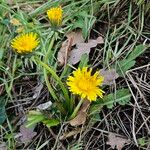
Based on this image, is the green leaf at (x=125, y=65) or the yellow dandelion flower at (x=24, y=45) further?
the green leaf at (x=125, y=65)

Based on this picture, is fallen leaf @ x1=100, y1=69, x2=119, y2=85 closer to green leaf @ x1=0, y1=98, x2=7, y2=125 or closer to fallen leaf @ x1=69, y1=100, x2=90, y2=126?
fallen leaf @ x1=69, y1=100, x2=90, y2=126

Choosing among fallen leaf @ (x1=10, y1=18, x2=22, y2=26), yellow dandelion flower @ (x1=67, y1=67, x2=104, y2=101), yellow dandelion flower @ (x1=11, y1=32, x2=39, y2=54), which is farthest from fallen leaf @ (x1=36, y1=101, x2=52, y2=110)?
fallen leaf @ (x1=10, y1=18, x2=22, y2=26)

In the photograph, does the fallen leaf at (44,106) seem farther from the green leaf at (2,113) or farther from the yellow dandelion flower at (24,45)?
the yellow dandelion flower at (24,45)

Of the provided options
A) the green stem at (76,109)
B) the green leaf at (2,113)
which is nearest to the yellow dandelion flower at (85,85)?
the green stem at (76,109)

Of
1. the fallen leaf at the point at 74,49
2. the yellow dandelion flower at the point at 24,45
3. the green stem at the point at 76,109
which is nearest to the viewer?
the yellow dandelion flower at the point at 24,45

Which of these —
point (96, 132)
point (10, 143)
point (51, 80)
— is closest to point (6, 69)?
point (51, 80)

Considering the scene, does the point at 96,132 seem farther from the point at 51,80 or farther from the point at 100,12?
the point at 100,12
